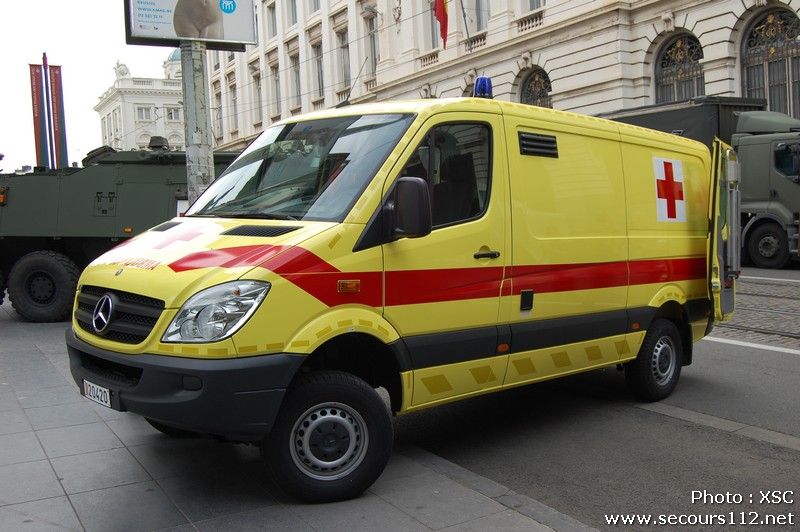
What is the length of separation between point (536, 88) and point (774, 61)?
899 centimetres

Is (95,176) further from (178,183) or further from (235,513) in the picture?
(235,513)

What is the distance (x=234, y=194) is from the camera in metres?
5.20

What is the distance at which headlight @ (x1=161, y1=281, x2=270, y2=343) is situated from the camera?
12.8ft

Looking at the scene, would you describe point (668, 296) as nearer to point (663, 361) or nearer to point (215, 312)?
point (663, 361)

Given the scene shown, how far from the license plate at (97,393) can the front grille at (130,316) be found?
27 cm

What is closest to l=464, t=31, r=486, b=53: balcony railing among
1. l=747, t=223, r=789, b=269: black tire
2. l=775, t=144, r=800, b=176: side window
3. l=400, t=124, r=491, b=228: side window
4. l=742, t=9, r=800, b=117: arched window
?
l=742, t=9, r=800, b=117: arched window

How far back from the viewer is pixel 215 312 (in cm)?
391

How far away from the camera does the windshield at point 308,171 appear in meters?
4.54

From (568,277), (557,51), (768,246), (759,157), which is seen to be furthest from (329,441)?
(557,51)

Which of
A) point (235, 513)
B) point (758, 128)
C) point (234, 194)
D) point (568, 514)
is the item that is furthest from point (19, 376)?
point (758, 128)

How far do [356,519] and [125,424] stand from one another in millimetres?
2507

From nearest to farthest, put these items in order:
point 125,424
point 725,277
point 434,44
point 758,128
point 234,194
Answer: point 234,194 < point 125,424 < point 725,277 < point 758,128 < point 434,44

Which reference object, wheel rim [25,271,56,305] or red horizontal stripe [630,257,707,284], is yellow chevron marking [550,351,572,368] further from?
wheel rim [25,271,56,305]

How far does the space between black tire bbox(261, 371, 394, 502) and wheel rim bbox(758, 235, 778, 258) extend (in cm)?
1526
